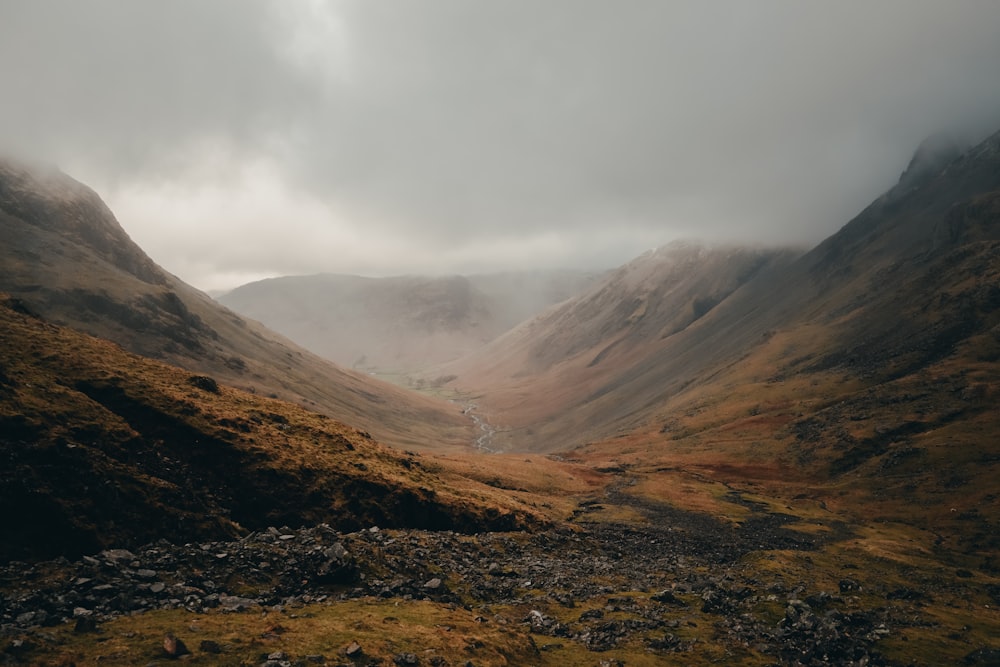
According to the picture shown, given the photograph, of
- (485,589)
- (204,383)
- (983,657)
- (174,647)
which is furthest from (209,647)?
(983,657)

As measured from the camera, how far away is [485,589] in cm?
4419

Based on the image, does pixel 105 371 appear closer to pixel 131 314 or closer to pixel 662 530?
pixel 662 530

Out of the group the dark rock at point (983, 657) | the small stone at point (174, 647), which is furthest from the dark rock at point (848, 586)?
the small stone at point (174, 647)

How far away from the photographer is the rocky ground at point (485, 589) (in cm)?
2798

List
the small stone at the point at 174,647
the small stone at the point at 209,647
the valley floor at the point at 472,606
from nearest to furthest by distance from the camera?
the small stone at the point at 174,647
the small stone at the point at 209,647
the valley floor at the point at 472,606

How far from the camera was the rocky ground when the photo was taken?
27984 mm

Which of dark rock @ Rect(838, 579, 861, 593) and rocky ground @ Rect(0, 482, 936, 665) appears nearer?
rocky ground @ Rect(0, 482, 936, 665)

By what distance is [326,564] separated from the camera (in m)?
37.4

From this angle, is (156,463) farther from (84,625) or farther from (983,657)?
(983,657)

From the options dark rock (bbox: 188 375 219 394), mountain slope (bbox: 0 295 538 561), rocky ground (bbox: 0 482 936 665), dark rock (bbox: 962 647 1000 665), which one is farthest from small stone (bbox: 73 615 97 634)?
dark rock (bbox: 962 647 1000 665)

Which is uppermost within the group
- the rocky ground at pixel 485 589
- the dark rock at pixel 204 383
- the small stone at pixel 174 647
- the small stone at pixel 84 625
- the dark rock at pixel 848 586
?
the dark rock at pixel 204 383

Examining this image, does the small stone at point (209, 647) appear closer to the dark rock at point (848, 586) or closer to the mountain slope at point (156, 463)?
the mountain slope at point (156, 463)

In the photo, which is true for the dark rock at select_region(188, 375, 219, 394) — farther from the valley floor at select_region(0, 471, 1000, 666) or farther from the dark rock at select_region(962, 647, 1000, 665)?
the dark rock at select_region(962, 647, 1000, 665)

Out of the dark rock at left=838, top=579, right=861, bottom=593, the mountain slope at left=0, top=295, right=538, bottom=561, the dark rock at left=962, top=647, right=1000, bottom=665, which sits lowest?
the dark rock at left=838, top=579, right=861, bottom=593
